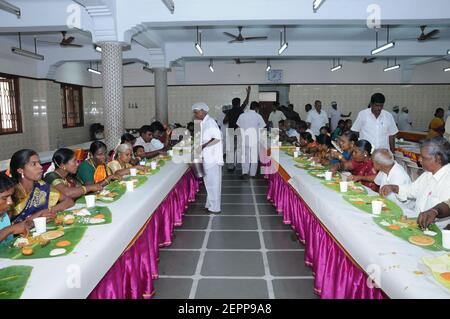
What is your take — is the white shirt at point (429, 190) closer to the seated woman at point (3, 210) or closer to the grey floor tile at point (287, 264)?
the grey floor tile at point (287, 264)

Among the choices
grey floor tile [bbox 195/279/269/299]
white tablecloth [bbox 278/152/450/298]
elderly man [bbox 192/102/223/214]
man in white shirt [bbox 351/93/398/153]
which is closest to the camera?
white tablecloth [bbox 278/152/450/298]

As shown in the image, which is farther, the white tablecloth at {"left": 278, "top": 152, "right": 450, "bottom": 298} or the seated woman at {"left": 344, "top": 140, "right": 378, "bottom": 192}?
the seated woman at {"left": 344, "top": 140, "right": 378, "bottom": 192}

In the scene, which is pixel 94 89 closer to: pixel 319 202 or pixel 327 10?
pixel 327 10

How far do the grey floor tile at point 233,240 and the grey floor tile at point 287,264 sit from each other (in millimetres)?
298

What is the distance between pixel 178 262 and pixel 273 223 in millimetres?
1643

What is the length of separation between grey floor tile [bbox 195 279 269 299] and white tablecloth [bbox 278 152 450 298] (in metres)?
0.74

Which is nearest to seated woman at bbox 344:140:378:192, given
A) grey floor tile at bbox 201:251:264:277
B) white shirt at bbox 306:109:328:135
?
grey floor tile at bbox 201:251:264:277

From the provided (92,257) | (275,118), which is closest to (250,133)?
(275,118)

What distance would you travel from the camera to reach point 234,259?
3.54 meters

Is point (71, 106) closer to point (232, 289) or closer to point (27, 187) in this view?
point (27, 187)

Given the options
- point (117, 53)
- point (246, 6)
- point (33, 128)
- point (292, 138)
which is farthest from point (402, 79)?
point (33, 128)

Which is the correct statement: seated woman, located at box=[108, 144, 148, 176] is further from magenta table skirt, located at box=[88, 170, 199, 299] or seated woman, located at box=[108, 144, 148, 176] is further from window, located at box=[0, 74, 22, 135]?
window, located at box=[0, 74, 22, 135]

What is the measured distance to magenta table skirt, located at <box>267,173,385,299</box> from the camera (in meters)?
2.11

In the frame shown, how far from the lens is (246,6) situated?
21.0 ft
